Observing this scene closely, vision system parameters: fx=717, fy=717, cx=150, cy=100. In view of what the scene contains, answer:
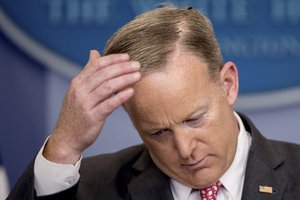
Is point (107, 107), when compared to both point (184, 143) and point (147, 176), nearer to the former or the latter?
point (184, 143)

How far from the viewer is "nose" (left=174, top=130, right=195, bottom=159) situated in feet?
6.55

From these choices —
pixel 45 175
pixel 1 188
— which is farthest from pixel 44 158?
pixel 1 188

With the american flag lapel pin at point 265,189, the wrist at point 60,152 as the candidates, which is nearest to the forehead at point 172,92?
the wrist at point 60,152

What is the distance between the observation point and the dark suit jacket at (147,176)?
2.15 meters

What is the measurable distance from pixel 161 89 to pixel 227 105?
242 mm

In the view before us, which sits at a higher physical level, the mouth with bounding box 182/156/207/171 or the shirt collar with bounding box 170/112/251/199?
the mouth with bounding box 182/156/207/171

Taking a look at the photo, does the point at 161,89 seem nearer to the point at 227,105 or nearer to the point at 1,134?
the point at 227,105

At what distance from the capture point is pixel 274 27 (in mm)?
3139

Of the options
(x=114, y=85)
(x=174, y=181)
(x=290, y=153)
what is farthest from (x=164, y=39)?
(x=290, y=153)

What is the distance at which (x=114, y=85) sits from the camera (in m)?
1.86

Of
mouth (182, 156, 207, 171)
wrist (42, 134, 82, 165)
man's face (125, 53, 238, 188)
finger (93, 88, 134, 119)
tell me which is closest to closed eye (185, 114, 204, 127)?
man's face (125, 53, 238, 188)

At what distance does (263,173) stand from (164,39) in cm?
52

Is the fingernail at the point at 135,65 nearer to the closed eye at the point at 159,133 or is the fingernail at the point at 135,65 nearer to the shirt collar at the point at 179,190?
the closed eye at the point at 159,133

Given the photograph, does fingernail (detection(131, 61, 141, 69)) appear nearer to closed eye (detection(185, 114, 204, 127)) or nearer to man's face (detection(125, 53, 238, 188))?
man's face (detection(125, 53, 238, 188))
